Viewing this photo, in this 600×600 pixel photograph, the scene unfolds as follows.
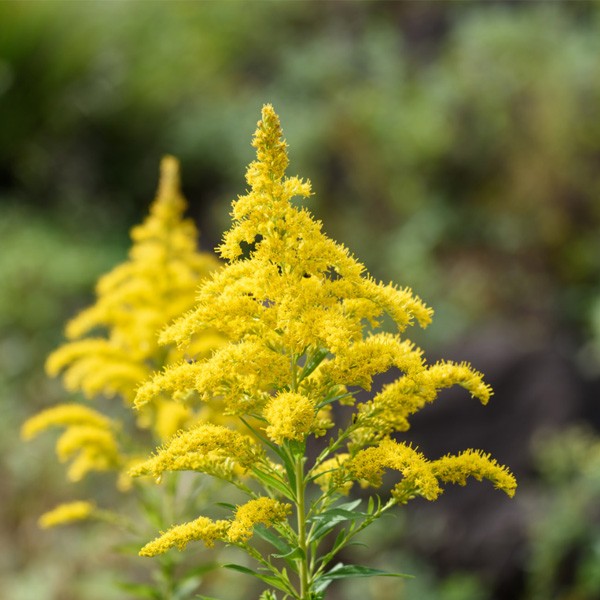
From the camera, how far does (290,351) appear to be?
2.23 m

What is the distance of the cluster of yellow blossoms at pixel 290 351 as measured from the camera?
7.11ft

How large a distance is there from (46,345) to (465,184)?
4.64 m

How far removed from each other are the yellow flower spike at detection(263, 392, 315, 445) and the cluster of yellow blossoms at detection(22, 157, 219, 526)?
139 centimetres

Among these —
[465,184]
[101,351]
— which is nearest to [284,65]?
[465,184]

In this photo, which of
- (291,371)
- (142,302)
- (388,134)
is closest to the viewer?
(291,371)

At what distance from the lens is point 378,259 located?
30.4 feet

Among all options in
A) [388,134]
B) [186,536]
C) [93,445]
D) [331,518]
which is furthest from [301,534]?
[388,134]

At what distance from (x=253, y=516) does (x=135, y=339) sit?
1.57 m

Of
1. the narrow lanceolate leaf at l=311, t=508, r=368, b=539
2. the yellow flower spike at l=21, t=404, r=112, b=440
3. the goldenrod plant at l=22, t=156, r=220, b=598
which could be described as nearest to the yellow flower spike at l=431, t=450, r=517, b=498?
the narrow lanceolate leaf at l=311, t=508, r=368, b=539

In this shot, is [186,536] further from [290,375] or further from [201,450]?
[290,375]

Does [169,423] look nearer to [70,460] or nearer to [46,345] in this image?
[70,460]

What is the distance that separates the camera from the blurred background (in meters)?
6.32

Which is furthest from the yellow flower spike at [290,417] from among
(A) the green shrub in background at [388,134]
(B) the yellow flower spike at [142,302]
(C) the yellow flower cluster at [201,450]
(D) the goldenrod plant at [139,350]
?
(A) the green shrub in background at [388,134]

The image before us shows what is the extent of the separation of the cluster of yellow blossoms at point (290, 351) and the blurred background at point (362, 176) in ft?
11.8
